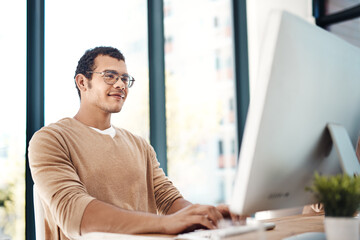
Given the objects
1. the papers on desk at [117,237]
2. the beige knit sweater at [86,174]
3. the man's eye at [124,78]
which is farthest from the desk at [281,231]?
the man's eye at [124,78]

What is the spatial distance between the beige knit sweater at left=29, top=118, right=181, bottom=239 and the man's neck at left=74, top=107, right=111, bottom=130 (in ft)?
0.20

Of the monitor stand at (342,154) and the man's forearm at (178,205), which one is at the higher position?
the monitor stand at (342,154)

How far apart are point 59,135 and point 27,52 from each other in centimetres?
77

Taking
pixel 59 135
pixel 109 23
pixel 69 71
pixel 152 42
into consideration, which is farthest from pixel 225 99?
pixel 59 135

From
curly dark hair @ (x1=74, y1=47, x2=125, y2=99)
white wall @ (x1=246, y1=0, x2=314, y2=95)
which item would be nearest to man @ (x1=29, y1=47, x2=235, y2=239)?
curly dark hair @ (x1=74, y1=47, x2=125, y2=99)

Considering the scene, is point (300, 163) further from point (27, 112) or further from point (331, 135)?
point (27, 112)

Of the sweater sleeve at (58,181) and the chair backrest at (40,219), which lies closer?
the sweater sleeve at (58,181)

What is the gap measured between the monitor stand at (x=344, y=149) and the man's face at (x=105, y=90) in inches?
44.4

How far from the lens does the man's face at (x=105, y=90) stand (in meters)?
1.86

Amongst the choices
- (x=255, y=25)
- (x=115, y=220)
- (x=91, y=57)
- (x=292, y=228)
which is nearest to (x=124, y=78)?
(x=91, y=57)

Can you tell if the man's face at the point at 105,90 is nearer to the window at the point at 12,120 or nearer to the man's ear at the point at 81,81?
the man's ear at the point at 81,81

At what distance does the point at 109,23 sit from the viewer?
8.61 feet

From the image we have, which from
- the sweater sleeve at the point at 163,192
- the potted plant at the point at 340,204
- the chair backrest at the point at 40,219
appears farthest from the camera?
the sweater sleeve at the point at 163,192

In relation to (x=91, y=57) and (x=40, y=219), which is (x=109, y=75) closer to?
(x=91, y=57)
